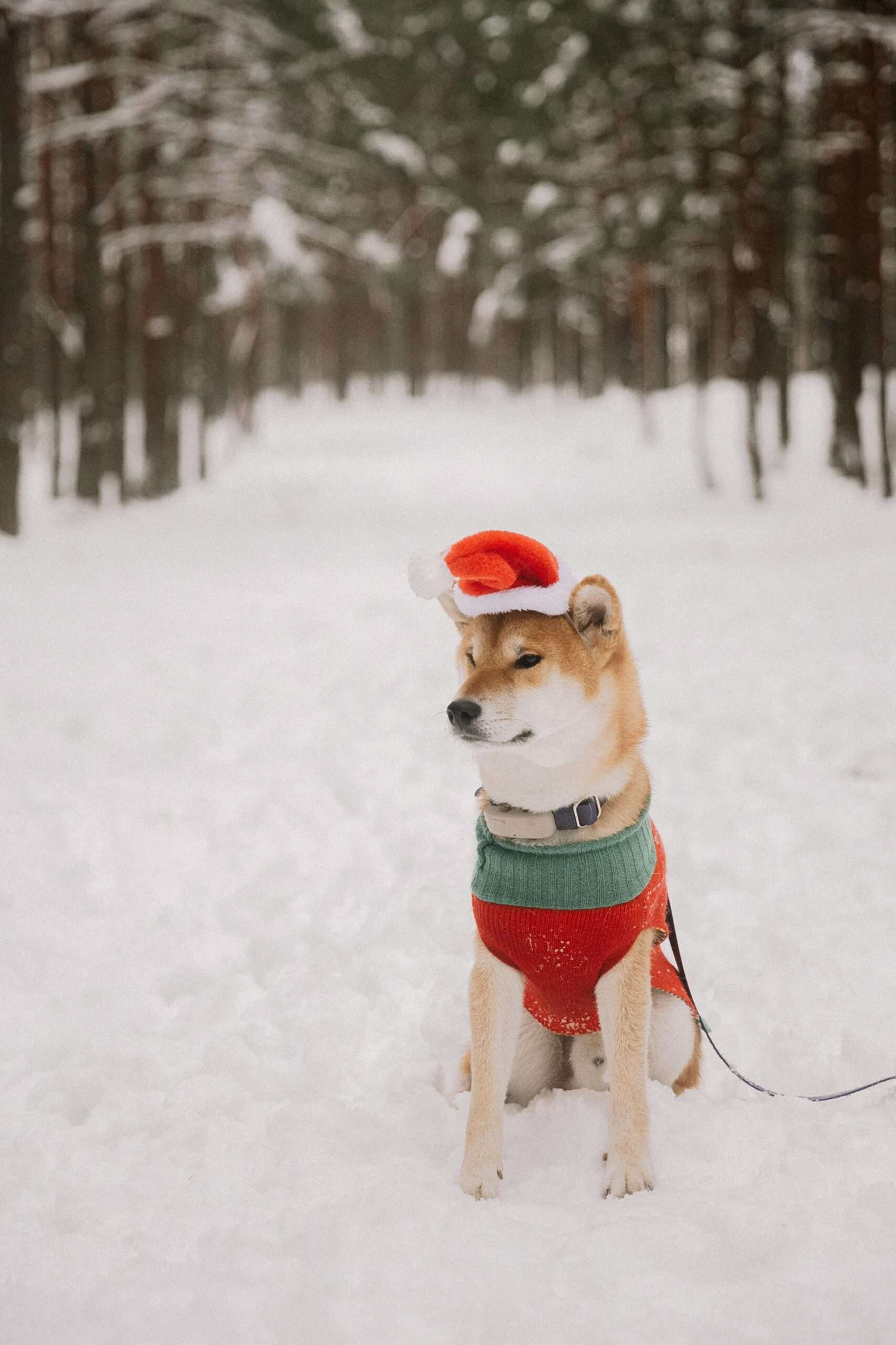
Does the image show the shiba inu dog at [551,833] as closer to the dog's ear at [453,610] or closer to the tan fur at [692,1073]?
the dog's ear at [453,610]

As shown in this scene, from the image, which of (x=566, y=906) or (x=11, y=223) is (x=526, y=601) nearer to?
(x=566, y=906)

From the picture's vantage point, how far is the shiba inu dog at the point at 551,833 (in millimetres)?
2746

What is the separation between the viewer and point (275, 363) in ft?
150

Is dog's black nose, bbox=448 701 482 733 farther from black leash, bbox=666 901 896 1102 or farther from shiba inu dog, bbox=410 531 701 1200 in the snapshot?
black leash, bbox=666 901 896 1102

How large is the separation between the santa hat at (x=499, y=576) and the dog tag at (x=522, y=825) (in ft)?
1.95

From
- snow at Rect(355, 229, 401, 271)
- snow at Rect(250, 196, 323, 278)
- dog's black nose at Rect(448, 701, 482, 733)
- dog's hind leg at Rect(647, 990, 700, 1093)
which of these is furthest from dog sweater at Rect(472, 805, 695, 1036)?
snow at Rect(355, 229, 401, 271)

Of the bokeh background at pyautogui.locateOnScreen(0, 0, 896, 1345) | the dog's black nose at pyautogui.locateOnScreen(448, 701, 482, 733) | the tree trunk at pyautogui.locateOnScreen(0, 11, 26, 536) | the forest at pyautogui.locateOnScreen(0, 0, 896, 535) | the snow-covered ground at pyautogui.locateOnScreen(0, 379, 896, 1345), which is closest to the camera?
the snow-covered ground at pyautogui.locateOnScreen(0, 379, 896, 1345)

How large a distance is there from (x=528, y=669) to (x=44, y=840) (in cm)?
316

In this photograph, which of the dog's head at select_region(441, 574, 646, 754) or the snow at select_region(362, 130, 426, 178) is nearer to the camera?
the dog's head at select_region(441, 574, 646, 754)

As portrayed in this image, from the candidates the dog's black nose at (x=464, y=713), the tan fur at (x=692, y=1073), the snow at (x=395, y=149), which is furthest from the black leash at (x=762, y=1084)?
the snow at (x=395, y=149)

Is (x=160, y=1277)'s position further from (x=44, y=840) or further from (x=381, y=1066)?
(x=44, y=840)

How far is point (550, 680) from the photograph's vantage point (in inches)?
111

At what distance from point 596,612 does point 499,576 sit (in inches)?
12.6

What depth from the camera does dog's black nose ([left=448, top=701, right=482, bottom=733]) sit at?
2.70 metres
